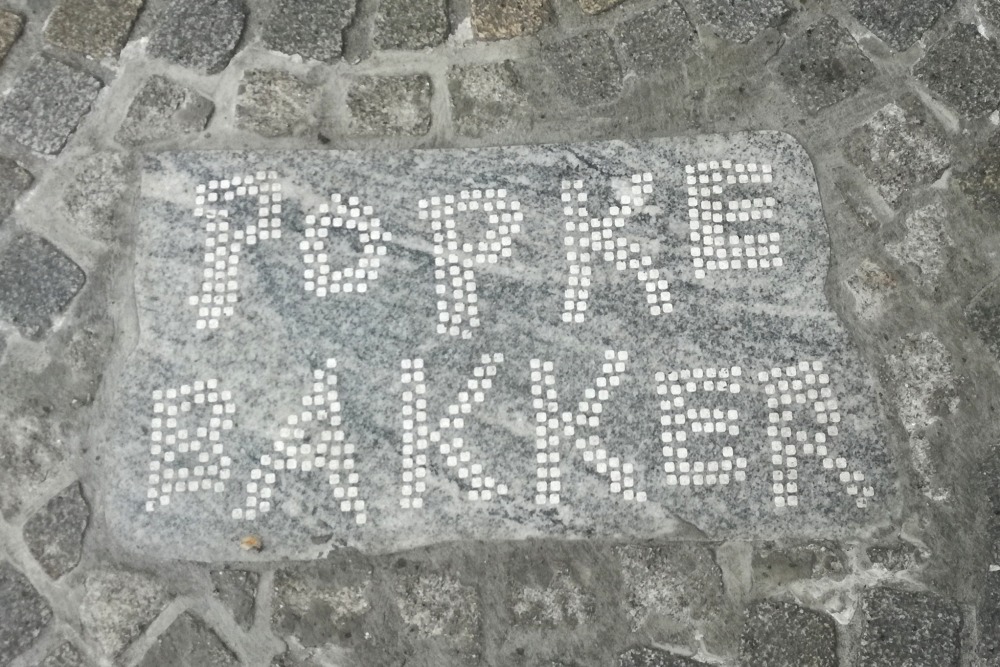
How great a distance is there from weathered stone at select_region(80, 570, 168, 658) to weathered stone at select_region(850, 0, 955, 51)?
1.65 meters

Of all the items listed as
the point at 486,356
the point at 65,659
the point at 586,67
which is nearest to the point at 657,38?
the point at 586,67

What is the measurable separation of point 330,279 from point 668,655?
2.88 ft

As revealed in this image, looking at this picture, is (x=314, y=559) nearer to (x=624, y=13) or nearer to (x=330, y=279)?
(x=330, y=279)

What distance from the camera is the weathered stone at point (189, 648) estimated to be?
4.27ft

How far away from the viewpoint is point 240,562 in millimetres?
1320

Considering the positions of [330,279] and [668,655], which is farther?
[330,279]

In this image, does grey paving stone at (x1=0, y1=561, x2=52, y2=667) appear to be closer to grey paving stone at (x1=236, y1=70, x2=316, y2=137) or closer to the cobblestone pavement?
the cobblestone pavement

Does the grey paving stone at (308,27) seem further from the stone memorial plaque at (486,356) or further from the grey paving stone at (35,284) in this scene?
the grey paving stone at (35,284)

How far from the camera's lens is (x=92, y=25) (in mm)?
1471

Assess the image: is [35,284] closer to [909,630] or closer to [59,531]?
[59,531]

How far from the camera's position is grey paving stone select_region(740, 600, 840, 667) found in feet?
4.19

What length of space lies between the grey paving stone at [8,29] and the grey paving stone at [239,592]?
41.9 inches

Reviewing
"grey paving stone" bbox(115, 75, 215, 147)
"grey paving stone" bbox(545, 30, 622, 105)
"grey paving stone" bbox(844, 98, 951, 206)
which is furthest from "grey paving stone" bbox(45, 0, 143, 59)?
"grey paving stone" bbox(844, 98, 951, 206)

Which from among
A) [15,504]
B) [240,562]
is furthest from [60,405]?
[240,562]
